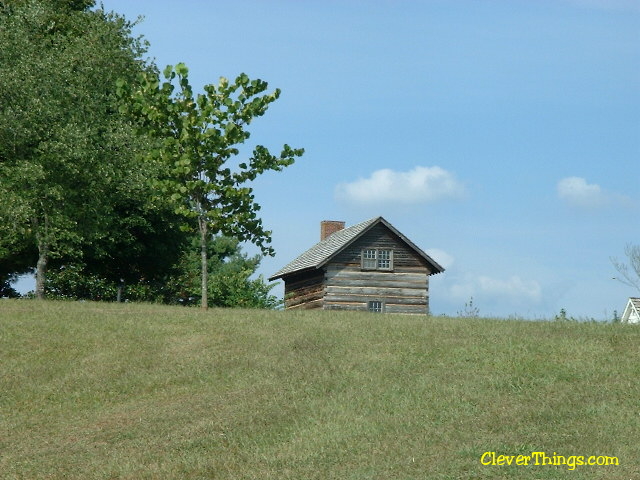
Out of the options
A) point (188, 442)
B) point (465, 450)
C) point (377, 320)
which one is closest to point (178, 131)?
point (377, 320)

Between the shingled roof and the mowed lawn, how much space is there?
62.6 ft

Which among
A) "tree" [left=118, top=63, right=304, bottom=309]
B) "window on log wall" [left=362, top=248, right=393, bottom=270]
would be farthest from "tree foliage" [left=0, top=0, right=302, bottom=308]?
"window on log wall" [left=362, top=248, right=393, bottom=270]

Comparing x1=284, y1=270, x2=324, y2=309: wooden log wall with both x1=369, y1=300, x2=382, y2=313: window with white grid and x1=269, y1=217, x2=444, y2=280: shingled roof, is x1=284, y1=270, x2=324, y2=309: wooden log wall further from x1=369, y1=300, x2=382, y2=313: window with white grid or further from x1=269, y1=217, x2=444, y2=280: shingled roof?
x1=369, y1=300, x2=382, y2=313: window with white grid

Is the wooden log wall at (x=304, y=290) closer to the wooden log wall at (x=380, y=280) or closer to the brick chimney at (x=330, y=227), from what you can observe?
the wooden log wall at (x=380, y=280)

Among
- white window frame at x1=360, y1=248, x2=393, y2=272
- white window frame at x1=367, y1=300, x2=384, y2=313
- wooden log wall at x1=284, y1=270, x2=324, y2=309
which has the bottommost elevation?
white window frame at x1=367, y1=300, x2=384, y2=313

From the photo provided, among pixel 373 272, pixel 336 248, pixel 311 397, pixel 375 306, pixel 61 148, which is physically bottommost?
pixel 311 397

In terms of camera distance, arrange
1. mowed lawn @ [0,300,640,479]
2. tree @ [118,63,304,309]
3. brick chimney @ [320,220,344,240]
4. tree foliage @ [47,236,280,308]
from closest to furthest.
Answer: mowed lawn @ [0,300,640,479] → tree @ [118,63,304,309] → tree foliage @ [47,236,280,308] → brick chimney @ [320,220,344,240]

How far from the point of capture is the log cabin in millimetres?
51094

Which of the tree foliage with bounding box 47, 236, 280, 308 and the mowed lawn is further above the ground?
the tree foliage with bounding box 47, 236, 280, 308

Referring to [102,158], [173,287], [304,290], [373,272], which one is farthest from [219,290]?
[102,158]

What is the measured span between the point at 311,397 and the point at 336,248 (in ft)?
97.7

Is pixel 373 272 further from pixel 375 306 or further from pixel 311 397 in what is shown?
pixel 311 397

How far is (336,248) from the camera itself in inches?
2016

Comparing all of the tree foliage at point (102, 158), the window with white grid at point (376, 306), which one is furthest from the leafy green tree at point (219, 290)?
the window with white grid at point (376, 306)
